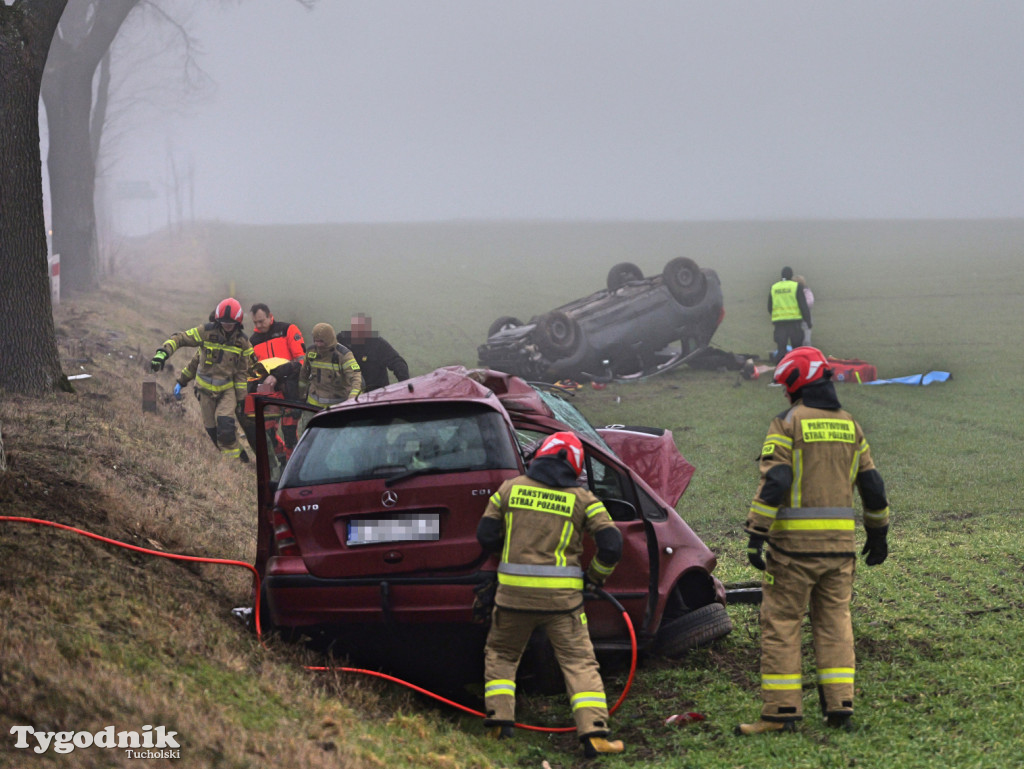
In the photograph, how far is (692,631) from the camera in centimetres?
578

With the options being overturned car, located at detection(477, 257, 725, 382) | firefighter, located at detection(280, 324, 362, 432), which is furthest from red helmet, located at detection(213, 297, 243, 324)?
overturned car, located at detection(477, 257, 725, 382)

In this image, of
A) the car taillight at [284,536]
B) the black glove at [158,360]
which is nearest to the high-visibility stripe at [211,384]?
the black glove at [158,360]

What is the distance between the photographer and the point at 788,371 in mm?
5016

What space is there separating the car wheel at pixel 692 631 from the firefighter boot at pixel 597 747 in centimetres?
122

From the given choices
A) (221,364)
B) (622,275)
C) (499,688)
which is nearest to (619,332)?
(622,275)

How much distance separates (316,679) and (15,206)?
6761 mm

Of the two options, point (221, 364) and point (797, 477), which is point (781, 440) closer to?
point (797, 477)

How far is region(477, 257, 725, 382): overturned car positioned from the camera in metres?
17.6

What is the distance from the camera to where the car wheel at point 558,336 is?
17516 millimetres

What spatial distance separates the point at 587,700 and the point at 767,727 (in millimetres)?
825

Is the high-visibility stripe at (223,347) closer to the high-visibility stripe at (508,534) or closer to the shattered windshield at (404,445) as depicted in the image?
the shattered windshield at (404,445)

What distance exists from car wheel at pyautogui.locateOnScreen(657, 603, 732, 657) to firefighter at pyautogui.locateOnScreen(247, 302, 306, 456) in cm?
534

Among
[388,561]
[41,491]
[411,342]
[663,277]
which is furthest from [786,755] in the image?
[411,342]

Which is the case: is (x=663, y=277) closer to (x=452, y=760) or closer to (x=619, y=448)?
(x=619, y=448)
